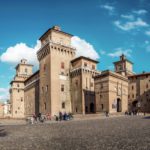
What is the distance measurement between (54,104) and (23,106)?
35555 millimetres

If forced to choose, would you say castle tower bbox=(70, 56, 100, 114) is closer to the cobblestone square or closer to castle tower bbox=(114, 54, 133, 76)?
castle tower bbox=(114, 54, 133, 76)

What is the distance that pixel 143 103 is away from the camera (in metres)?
79.4

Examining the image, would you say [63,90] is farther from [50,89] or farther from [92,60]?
[92,60]

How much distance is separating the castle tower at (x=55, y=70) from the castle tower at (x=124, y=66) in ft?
122

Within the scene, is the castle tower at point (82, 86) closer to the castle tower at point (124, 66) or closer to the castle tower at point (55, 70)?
the castle tower at point (55, 70)

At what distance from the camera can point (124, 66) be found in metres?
96.6

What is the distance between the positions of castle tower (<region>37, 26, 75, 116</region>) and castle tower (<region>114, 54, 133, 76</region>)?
122 feet

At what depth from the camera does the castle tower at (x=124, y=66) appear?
95.6 m

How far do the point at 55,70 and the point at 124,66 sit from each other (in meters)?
44.4

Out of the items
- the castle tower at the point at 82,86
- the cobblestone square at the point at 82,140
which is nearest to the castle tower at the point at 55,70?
the castle tower at the point at 82,86

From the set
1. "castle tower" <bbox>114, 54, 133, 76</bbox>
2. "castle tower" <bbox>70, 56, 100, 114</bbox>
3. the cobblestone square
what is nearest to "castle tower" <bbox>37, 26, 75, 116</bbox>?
"castle tower" <bbox>70, 56, 100, 114</bbox>

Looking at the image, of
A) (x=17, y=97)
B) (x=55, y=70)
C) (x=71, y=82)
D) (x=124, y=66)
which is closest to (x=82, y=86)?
(x=71, y=82)

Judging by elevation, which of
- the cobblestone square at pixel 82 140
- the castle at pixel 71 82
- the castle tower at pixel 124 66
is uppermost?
the castle tower at pixel 124 66

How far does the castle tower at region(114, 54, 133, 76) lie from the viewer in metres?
95.6
